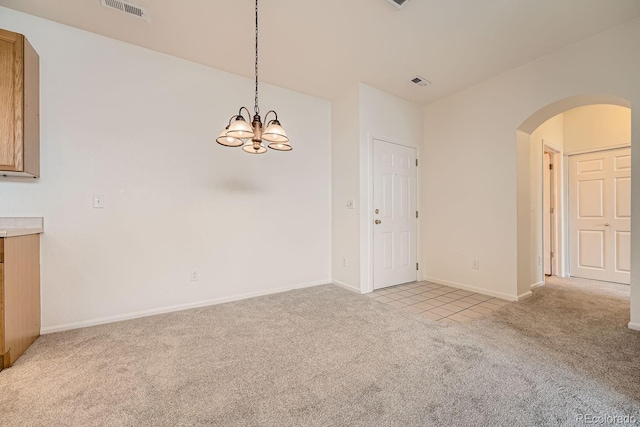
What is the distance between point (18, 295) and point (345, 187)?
3419mm

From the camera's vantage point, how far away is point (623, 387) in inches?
63.9

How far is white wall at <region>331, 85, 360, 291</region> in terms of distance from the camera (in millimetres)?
3691

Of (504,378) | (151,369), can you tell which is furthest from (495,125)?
(151,369)

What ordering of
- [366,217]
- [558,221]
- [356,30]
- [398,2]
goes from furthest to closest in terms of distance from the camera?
1. [558,221]
2. [366,217]
3. [356,30]
4. [398,2]

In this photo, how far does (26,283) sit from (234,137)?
2110 millimetres

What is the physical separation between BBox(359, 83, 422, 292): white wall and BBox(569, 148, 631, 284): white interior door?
312cm

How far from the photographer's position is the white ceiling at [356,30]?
230 centimetres

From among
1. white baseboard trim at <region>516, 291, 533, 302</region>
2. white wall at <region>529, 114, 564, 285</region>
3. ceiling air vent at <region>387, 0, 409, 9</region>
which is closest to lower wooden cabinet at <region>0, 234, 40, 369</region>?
ceiling air vent at <region>387, 0, 409, 9</region>

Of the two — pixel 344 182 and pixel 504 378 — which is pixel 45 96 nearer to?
pixel 344 182

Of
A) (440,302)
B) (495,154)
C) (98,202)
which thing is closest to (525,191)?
(495,154)

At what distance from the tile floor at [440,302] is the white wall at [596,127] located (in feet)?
10.3

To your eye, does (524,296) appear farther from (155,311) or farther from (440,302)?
(155,311)

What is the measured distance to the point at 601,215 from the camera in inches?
163

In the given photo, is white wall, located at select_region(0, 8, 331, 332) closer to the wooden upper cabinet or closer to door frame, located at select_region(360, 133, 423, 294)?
the wooden upper cabinet
